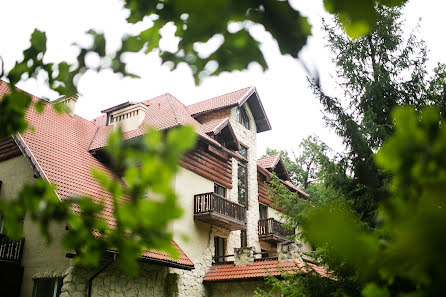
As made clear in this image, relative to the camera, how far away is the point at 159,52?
1.64m

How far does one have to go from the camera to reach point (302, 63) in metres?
1.16

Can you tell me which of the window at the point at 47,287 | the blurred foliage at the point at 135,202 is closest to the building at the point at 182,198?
the window at the point at 47,287

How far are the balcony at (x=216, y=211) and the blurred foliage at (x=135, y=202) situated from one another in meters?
12.9

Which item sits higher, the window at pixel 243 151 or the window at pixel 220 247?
the window at pixel 243 151

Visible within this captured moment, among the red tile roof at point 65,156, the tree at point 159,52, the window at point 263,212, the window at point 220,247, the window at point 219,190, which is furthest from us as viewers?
the window at point 263,212

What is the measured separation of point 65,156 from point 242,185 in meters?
8.12

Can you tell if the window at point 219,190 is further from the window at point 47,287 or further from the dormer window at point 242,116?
the window at point 47,287

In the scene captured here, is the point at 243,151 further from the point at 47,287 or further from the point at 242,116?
the point at 47,287

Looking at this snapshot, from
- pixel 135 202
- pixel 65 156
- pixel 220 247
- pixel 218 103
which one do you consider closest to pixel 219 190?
pixel 220 247

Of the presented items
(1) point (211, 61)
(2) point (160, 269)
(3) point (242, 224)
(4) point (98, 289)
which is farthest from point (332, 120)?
(1) point (211, 61)

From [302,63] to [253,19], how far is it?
232mm

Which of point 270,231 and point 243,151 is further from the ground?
point 243,151

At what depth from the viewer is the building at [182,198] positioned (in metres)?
10.9

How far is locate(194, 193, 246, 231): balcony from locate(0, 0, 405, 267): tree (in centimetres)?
1244
